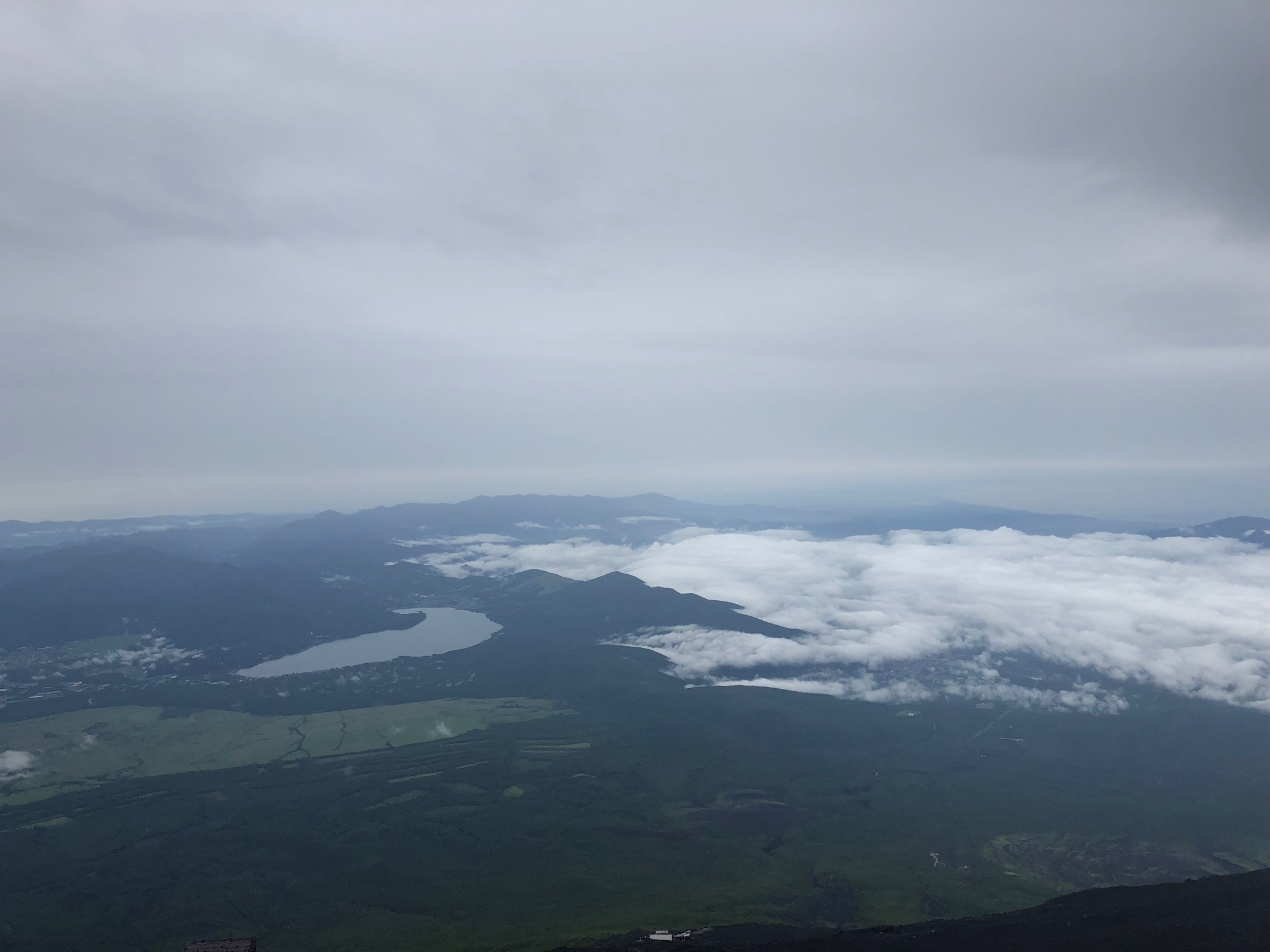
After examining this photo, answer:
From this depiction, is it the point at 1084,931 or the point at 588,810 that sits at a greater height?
the point at 1084,931

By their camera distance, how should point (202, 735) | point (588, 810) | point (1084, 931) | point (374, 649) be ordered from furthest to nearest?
point (374, 649) < point (202, 735) < point (588, 810) < point (1084, 931)

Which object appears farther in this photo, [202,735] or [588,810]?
[202,735]

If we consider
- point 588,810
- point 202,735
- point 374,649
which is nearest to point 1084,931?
point 588,810

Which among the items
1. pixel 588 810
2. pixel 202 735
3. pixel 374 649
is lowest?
pixel 374 649

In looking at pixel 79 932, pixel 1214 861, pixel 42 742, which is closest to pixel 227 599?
pixel 42 742

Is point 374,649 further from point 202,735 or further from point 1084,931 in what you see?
point 1084,931

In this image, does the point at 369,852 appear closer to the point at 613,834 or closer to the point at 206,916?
the point at 206,916
